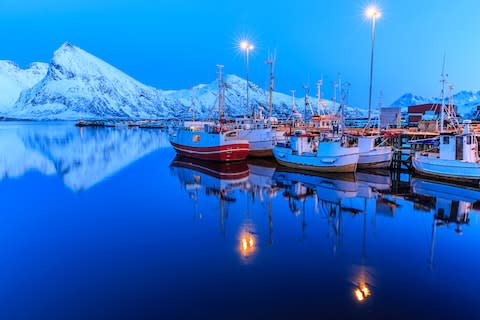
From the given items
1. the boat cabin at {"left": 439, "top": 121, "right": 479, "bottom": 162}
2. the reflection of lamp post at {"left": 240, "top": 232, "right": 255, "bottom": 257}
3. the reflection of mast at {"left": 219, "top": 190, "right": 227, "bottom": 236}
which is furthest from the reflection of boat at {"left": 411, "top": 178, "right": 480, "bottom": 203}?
the reflection of lamp post at {"left": 240, "top": 232, "right": 255, "bottom": 257}

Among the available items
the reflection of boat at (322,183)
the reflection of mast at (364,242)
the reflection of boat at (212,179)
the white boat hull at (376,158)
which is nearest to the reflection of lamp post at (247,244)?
the reflection of boat at (212,179)

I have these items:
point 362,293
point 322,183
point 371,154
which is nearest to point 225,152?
point 322,183

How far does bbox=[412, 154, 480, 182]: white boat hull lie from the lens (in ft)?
69.2

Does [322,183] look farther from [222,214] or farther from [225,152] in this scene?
[225,152]

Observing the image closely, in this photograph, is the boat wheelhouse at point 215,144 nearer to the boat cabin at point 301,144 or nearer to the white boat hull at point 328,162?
the boat cabin at point 301,144

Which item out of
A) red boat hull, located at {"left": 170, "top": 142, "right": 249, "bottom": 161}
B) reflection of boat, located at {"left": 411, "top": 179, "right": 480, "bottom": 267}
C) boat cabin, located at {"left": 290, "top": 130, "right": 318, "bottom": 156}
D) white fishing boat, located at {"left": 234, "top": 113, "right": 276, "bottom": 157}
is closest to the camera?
reflection of boat, located at {"left": 411, "top": 179, "right": 480, "bottom": 267}

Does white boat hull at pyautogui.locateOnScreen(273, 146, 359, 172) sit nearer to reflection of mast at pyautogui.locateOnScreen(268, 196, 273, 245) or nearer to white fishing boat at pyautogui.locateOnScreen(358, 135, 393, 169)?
white fishing boat at pyautogui.locateOnScreen(358, 135, 393, 169)

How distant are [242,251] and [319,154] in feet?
51.5

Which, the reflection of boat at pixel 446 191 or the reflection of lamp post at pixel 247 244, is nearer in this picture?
the reflection of lamp post at pixel 247 244

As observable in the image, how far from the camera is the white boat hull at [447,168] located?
21.1 metres

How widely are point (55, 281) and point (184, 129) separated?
29790 millimetres

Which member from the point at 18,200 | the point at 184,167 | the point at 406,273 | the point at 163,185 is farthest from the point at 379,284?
the point at 184,167

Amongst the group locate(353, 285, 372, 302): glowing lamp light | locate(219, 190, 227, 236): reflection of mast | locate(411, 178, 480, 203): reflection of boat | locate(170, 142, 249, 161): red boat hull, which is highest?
locate(170, 142, 249, 161): red boat hull

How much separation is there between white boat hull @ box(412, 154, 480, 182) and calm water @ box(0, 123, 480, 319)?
3.81ft
